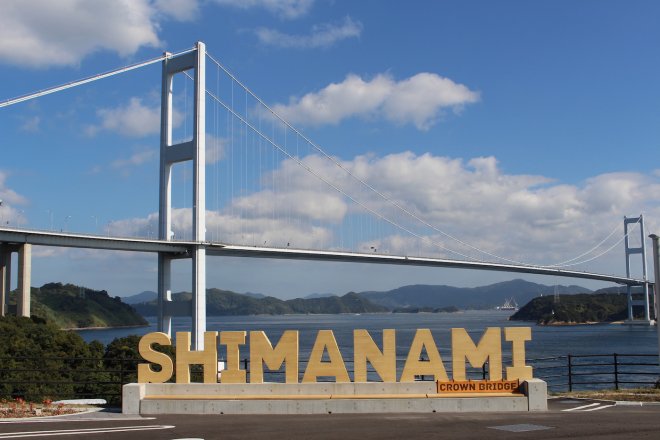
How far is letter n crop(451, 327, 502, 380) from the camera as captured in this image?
51.9 feet

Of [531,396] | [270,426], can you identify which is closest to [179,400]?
[270,426]

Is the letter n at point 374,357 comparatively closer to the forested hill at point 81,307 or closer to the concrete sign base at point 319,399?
the concrete sign base at point 319,399

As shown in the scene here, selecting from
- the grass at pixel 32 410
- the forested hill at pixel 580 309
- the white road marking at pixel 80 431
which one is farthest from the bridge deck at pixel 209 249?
the forested hill at pixel 580 309

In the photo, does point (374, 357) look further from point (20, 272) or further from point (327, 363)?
point (20, 272)

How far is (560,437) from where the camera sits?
11.8 metres

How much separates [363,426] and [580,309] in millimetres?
161244

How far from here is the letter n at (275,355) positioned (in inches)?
627

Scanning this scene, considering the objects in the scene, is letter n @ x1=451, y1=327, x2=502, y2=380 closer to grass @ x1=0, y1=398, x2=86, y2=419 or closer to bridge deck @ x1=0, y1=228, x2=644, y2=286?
grass @ x1=0, y1=398, x2=86, y2=419

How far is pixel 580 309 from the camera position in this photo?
164375mm

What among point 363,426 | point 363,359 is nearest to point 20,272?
point 363,359

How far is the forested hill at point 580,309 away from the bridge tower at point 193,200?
393ft

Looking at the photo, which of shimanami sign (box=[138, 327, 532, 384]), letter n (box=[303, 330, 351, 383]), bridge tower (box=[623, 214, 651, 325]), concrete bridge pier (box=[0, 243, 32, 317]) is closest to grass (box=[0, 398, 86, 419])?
shimanami sign (box=[138, 327, 532, 384])

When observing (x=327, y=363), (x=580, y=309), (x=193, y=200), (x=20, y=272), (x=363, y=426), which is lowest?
(x=580, y=309)

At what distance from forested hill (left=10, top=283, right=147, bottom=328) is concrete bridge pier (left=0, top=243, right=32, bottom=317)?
88739 mm
